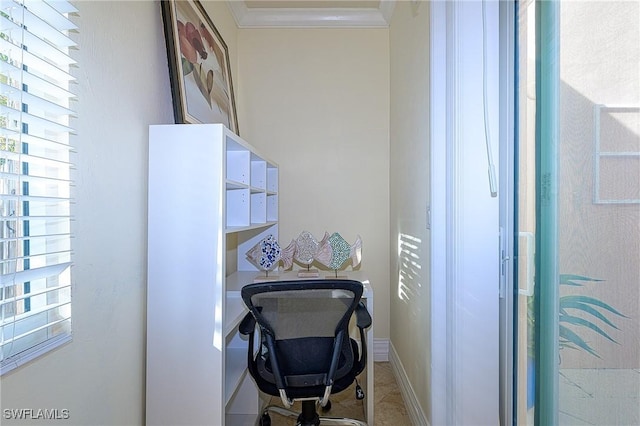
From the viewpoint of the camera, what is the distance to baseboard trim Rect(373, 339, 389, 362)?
3.08 metres

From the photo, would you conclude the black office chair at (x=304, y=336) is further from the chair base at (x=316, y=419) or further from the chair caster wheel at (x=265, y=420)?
the chair caster wheel at (x=265, y=420)

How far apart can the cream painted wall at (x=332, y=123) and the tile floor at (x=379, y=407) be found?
931mm

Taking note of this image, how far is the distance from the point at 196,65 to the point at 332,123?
4.26 feet

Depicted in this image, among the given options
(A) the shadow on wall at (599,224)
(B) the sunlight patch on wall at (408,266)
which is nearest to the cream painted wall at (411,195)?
(B) the sunlight patch on wall at (408,266)

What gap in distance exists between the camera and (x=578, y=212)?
107 centimetres

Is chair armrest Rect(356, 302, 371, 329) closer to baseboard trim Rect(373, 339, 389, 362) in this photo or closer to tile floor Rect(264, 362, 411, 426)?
tile floor Rect(264, 362, 411, 426)

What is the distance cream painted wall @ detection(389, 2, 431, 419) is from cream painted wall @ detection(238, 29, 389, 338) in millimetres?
141

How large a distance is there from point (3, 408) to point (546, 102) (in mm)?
1627

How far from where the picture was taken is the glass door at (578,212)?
90 centimetres

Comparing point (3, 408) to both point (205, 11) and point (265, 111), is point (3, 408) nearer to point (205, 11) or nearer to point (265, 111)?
point (205, 11)

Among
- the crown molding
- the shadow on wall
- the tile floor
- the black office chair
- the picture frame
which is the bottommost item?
the tile floor
